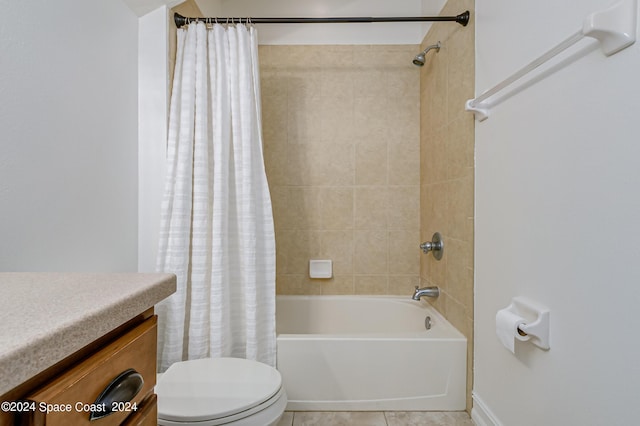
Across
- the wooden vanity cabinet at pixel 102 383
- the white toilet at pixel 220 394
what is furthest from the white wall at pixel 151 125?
the wooden vanity cabinet at pixel 102 383

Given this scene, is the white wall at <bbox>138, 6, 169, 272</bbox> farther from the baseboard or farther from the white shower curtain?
the baseboard

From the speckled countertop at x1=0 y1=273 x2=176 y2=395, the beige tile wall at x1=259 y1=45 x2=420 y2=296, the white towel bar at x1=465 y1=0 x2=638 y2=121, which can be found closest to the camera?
the speckled countertop at x1=0 y1=273 x2=176 y2=395

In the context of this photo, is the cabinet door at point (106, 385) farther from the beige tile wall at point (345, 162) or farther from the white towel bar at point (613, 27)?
the beige tile wall at point (345, 162)

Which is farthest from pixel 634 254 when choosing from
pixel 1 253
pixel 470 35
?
pixel 1 253

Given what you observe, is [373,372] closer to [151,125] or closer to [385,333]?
[385,333]

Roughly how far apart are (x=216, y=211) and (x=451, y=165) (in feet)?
4.00

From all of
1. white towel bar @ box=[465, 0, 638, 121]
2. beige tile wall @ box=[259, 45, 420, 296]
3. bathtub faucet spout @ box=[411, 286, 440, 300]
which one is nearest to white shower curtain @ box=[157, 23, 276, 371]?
beige tile wall @ box=[259, 45, 420, 296]

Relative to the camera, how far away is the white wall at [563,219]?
0.81 meters

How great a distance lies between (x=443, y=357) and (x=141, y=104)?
73.6 inches

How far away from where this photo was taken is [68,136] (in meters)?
1.14

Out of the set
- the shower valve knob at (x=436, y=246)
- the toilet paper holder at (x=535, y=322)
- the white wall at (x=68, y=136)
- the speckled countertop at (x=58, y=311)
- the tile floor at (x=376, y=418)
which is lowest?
the tile floor at (x=376, y=418)

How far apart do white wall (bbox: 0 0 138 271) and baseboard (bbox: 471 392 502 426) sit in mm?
1676

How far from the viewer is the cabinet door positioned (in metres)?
0.39

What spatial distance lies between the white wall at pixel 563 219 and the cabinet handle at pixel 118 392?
1021 mm
